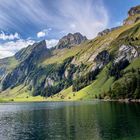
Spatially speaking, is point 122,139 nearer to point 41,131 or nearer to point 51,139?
point 51,139

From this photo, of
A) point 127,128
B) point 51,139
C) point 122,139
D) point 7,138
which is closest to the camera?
point 122,139

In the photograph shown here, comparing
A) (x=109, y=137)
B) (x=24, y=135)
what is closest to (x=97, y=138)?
(x=109, y=137)

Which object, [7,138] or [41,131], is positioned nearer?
[7,138]

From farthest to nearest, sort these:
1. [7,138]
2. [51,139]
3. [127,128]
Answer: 1. [127,128]
2. [7,138]
3. [51,139]

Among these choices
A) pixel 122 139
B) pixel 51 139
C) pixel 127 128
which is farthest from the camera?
pixel 127 128

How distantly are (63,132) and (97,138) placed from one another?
16.9 m

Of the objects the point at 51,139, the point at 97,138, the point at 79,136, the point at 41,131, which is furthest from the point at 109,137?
the point at 41,131

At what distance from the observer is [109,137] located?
86.9 meters

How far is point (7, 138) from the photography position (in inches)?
3701

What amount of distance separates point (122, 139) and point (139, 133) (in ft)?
34.2

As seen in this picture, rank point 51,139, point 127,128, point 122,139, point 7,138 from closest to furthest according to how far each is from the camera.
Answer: point 122,139
point 51,139
point 7,138
point 127,128

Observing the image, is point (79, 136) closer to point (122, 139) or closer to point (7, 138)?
point (122, 139)

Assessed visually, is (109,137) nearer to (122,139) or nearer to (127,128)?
(122,139)

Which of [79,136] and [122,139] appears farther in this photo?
[79,136]
